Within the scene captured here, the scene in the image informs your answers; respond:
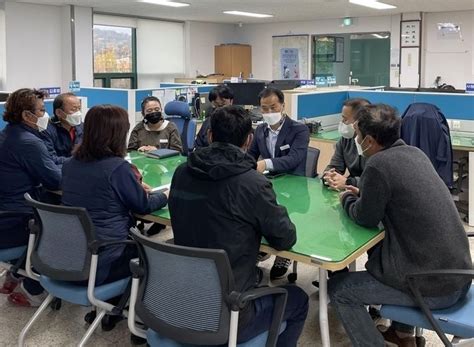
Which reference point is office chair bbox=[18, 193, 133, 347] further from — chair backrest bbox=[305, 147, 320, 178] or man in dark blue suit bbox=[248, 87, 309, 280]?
chair backrest bbox=[305, 147, 320, 178]

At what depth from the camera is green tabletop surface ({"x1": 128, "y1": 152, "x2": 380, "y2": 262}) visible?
78.5 inches

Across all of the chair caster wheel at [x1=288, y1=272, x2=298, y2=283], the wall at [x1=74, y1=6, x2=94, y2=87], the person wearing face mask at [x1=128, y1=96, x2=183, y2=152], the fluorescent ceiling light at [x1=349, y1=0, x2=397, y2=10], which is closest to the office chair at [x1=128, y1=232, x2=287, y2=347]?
the chair caster wheel at [x1=288, y1=272, x2=298, y2=283]

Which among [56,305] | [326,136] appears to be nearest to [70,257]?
[56,305]

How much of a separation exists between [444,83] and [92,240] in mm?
8995

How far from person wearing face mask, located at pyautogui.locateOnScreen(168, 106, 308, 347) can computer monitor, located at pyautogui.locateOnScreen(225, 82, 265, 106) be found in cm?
506

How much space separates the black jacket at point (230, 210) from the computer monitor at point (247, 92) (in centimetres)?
512

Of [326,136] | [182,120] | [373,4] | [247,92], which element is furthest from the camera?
[373,4]

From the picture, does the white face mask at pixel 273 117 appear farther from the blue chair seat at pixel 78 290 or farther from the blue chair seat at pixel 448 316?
the blue chair seat at pixel 448 316

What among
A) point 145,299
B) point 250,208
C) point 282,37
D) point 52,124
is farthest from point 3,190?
point 282,37

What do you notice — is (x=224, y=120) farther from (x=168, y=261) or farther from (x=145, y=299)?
(x=145, y=299)

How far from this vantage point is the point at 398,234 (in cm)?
207

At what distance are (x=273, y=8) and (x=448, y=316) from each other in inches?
312

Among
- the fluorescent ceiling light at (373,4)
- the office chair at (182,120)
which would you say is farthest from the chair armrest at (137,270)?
the fluorescent ceiling light at (373,4)

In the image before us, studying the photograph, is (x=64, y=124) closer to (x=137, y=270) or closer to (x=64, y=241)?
(x=64, y=241)
